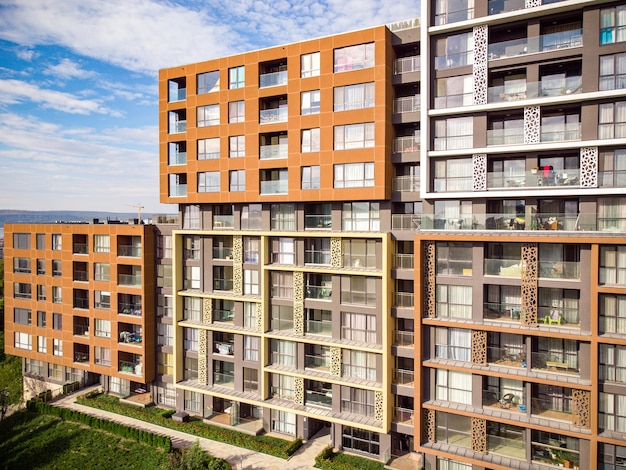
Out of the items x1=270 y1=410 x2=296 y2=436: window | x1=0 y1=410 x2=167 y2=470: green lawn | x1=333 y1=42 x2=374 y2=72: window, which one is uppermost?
x1=333 y1=42 x2=374 y2=72: window

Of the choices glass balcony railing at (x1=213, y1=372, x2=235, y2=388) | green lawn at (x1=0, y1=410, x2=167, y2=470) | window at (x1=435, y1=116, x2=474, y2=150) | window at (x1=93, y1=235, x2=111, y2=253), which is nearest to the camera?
window at (x1=435, y1=116, x2=474, y2=150)

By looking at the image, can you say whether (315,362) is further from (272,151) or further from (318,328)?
(272,151)

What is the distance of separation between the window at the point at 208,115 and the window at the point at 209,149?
1.35 metres

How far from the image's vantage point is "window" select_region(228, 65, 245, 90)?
116 feet

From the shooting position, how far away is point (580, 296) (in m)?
25.4

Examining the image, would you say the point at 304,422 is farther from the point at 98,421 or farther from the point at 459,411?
the point at 98,421

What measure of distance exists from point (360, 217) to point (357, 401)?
1356cm

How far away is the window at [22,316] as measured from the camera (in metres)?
46.8

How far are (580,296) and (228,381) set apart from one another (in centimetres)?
2743

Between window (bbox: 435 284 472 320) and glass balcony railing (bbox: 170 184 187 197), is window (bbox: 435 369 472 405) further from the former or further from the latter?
glass balcony railing (bbox: 170 184 187 197)

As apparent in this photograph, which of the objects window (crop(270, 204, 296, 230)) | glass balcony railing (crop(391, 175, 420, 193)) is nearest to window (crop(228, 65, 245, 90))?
window (crop(270, 204, 296, 230))

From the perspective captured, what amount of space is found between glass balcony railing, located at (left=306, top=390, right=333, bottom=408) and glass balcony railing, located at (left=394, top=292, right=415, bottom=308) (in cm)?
903

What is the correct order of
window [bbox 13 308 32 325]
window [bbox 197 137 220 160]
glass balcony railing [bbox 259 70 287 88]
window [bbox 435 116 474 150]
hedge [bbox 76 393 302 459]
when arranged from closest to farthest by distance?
1. window [bbox 435 116 474 150]
2. hedge [bbox 76 393 302 459]
3. glass balcony railing [bbox 259 70 287 88]
4. window [bbox 197 137 220 160]
5. window [bbox 13 308 32 325]

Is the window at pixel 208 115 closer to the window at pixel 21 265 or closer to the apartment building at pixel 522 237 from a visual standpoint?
the apartment building at pixel 522 237
